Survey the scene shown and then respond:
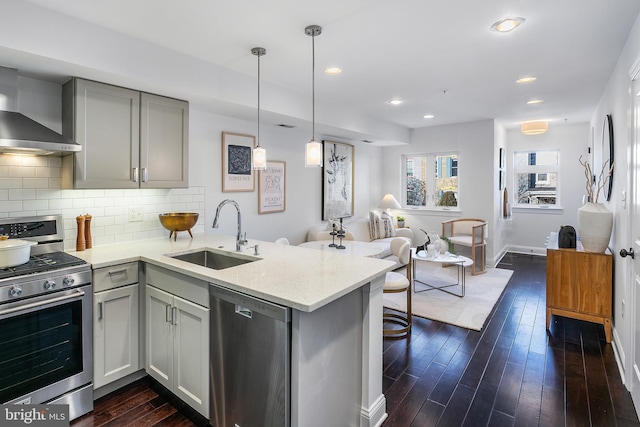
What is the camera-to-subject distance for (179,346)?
7.03 feet

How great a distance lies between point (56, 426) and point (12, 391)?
0.33 meters

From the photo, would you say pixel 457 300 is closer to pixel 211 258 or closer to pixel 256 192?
pixel 256 192

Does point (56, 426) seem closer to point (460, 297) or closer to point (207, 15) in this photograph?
point (207, 15)

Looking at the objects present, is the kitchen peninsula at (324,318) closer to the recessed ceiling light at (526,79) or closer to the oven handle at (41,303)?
the oven handle at (41,303)

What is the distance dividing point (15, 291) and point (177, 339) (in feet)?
2.89

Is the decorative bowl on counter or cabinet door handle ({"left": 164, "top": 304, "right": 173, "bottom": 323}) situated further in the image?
the decorative bowl on counter

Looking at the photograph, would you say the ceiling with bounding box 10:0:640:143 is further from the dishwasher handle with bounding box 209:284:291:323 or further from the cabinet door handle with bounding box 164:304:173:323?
the cabinet door handle with bounding box 164:304:173:323

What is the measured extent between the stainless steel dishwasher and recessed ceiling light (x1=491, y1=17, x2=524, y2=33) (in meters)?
2.32

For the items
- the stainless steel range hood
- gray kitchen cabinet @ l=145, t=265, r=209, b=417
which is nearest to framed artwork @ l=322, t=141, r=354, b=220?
gray kitchen cabinet @ l=145, t=265, r=209, b=417

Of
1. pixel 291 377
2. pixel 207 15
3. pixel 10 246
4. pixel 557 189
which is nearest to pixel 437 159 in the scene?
pixel 557 189

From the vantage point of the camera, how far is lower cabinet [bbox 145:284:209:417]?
1982 mm

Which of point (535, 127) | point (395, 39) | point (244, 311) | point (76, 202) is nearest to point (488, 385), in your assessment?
point (244, 311)

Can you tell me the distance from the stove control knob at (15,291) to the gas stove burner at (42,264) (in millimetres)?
70

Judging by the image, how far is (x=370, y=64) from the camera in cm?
312
